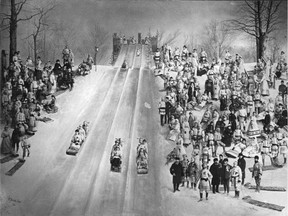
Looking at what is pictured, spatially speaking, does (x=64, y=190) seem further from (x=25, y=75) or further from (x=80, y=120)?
(x=25, y=75)

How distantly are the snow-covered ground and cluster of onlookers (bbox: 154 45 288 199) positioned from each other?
0.26 meters

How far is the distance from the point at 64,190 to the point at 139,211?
65.9 inches

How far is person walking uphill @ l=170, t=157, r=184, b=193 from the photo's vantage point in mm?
11016

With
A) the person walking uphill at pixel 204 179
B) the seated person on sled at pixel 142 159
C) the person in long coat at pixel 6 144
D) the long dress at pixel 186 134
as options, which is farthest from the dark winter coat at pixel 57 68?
the person walking uphill at pixel 204 179

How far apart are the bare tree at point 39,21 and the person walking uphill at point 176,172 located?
4.07m

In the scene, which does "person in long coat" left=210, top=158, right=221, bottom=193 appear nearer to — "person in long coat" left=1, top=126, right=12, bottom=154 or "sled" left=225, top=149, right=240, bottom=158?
"sled" left=225, top=149, right=240, bottom=158

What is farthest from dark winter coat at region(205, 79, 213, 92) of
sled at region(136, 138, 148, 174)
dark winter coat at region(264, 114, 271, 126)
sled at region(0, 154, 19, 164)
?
sled at region(0, 154, 19, 164)

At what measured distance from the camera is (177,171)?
1109 cm

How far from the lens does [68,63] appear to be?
38.3 feet

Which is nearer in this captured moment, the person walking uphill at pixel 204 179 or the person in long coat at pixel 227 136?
the person walking uphill at pixel 204 179

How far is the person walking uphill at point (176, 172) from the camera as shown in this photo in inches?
434

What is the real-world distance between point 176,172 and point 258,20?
4460 millimetres

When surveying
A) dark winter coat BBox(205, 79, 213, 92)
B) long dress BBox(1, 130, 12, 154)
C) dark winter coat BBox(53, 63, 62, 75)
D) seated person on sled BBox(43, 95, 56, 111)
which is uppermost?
dark winter coat BBox(53, 63, 62, 75)

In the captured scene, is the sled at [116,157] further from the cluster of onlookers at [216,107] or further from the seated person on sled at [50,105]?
the seated person on sled at [50,105]
